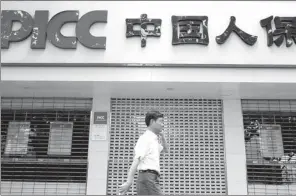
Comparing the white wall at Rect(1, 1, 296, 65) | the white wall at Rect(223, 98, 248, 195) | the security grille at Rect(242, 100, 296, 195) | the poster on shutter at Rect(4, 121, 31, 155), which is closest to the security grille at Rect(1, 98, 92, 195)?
the poster on shutter at Rect(4, 121, 31, 155)

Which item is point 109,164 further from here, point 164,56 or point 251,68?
point 251,68

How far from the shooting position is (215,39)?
645cm

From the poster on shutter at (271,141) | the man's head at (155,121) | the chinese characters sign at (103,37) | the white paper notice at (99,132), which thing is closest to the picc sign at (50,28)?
the chinese characters sign at (103,37)

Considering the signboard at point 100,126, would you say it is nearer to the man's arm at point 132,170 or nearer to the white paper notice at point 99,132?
the white paper notice at point 99,132

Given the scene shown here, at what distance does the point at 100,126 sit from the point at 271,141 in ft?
12.1

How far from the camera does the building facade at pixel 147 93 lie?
21.0 ft

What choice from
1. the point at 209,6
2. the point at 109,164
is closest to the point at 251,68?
the point at 209,6

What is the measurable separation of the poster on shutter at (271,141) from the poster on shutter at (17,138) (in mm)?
5119

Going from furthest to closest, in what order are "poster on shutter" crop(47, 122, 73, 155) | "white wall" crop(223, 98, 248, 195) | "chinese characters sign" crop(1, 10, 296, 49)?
"poster on shutter" crop(47, 122, 73, 155), "white wall" crop(223, 98, 248, 195), "chinese characters sign" crop(1, 10, 296, 49)

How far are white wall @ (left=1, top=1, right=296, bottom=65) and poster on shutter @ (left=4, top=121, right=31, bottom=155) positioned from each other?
1648 mm

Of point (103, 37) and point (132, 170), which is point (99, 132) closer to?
point (103, 37)

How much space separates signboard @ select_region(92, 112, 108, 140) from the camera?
279 inches

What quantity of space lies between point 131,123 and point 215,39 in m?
2.47

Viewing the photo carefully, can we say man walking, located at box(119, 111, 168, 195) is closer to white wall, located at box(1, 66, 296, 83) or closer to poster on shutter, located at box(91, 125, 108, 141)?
white wall, located at box(1, 66, 296, 83)
